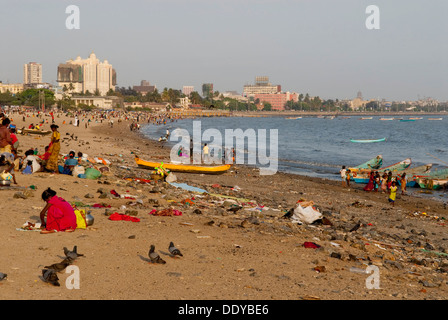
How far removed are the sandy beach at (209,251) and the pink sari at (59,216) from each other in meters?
0.29

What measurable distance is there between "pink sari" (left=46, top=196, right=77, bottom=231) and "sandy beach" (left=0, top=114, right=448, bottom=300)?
11.2 inches

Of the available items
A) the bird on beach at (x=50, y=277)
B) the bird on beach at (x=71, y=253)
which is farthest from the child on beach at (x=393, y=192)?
the bird on beach at (x=50, y=277)

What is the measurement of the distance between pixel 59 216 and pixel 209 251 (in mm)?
3115

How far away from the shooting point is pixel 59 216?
930 cm

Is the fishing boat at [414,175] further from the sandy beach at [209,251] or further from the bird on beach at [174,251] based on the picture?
the bird on beach at [174,251]

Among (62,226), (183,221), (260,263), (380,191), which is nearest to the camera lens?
(260,263)

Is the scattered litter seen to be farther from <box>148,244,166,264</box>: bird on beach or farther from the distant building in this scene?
the distant building

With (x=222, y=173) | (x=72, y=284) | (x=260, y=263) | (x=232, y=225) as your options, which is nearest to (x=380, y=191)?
(x=222, y=173)

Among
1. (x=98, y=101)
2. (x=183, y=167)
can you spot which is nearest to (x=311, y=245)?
(x=183, y=167)

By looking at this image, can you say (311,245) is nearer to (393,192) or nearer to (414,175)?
(393,192)

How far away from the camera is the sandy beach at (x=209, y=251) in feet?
22.8

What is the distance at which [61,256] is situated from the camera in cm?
787
